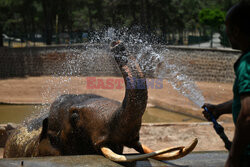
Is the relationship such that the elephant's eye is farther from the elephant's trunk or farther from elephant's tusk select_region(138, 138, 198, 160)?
elephant's tusk select_region(138, 138, 198, 160)

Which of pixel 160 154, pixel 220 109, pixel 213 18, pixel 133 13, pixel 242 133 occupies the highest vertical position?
pixel 133 13

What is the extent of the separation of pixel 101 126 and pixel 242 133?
6.04ft

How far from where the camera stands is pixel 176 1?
113ft

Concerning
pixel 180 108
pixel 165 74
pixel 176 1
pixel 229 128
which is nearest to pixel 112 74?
pixel 165 74

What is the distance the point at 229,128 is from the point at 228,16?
290 inches

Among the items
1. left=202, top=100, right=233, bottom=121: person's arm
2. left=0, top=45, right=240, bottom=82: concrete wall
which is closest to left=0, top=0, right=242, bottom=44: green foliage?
left=0, top=45, right=240, bottom=82: concrete wall

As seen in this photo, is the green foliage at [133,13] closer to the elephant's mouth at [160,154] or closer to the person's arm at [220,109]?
the elephant's mouth at [160,154]

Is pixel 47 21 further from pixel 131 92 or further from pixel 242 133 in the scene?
pixel 242 133

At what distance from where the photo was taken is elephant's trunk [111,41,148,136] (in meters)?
3.12

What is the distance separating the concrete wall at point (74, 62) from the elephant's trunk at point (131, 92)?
16.1 m

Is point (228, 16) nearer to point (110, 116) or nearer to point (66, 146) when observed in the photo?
point (110, 116)

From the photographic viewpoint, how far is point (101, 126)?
3461 millimetres

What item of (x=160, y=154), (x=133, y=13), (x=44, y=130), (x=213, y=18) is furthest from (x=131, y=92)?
(x=133, y=13)

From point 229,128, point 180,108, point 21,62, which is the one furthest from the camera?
point 21,62
